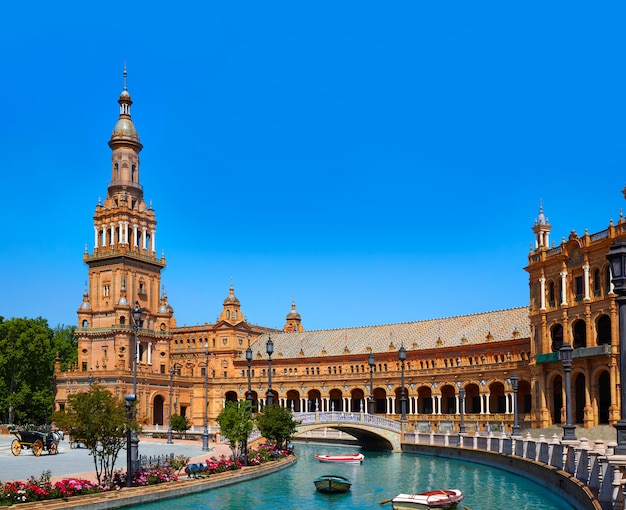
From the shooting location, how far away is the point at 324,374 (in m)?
109

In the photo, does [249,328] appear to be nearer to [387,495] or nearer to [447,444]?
[447,444]

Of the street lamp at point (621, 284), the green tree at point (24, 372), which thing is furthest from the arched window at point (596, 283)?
the green tree at point (24, 372)

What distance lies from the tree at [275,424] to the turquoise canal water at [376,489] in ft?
7.24

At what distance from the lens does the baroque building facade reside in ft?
247

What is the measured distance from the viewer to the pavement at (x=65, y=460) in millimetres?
36750

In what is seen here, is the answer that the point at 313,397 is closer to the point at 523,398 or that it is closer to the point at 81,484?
the point at 523,398

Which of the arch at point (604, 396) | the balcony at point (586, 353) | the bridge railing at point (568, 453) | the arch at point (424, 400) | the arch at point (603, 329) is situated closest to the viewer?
the bridge railing at point (568, 453)

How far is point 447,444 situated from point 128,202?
61.6m

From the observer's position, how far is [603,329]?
6694 centimetres

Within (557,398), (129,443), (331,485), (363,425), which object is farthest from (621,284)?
(557,398)

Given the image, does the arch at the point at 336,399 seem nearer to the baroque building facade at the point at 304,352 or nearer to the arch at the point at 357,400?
the baroque building facade at the point at 304,352

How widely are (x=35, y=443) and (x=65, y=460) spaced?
4.71m

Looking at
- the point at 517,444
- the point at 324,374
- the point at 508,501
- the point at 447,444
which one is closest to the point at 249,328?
the point at 324,374

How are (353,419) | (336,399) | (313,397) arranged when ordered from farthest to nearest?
(313,397) → (336,399) → (353,419)
